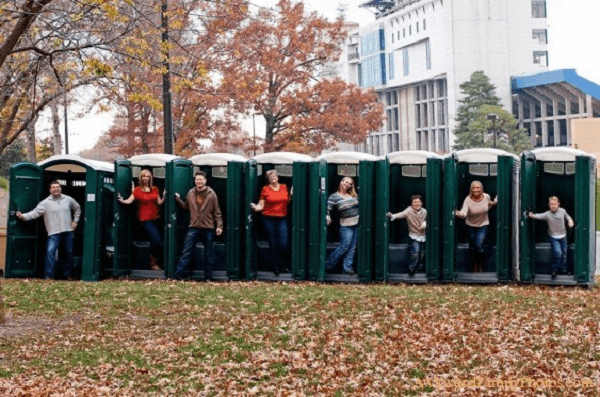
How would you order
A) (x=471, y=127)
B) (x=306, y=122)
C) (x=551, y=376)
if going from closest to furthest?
(x=551, y=376) < (x=306, y=122) < (x=471, y=127)

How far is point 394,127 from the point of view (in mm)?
140875

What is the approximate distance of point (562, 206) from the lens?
19.6 metres

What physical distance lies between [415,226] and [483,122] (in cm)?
9051

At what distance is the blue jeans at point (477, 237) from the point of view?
63.3ft

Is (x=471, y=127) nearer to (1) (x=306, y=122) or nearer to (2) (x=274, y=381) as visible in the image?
(1) (x=306, y=122)

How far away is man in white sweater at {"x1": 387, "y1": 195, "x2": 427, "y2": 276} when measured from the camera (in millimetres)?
19156

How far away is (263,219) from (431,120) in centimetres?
11319

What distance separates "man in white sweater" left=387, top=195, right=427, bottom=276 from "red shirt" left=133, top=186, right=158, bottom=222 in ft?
12.3

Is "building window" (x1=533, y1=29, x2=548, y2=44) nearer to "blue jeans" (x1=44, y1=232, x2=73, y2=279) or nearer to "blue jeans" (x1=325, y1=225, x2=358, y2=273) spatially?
"blue jeans" (x1=325, y1=225, x2=358, y2=273)

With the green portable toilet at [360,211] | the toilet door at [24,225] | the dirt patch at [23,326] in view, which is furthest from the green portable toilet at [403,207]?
the dirt patch at [23,326]

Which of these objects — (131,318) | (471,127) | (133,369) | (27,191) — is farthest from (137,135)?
(471,127)

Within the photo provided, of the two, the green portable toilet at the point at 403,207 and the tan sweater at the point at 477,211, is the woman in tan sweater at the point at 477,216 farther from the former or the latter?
the green portable toilet at the point at 403,207

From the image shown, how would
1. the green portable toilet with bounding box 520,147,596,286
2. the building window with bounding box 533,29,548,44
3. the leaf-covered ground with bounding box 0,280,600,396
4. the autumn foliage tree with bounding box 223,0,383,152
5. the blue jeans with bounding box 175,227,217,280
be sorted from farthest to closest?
the building window with bounding box 533,29,548,44 < the autumn foliage tree with bounding box 223,0,383,152 < the blue jeans with bounding box 175,227,217,280 < the green portable toilet with bounding box 520,147,596,286 < the leaf-covered ground with bounding box 0,280,600,396

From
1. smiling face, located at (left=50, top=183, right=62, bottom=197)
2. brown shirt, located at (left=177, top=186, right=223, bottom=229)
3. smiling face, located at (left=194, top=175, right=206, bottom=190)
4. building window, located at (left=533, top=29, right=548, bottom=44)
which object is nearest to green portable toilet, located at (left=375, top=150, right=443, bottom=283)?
brown shirt, located at (left=177, top=186, right=223, bottom=229)
